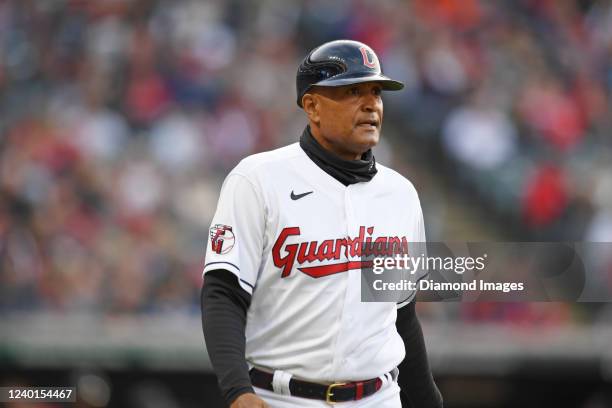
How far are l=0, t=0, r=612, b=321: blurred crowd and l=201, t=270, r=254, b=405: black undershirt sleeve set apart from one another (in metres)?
4.20

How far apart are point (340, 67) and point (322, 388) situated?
901 millimetres

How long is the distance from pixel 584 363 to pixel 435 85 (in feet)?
9.81

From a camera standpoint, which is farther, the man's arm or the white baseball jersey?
the white baseball jersey

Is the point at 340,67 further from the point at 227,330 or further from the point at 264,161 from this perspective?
the point at 227,330

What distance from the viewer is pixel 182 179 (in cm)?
798

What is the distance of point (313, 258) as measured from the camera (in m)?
2.89

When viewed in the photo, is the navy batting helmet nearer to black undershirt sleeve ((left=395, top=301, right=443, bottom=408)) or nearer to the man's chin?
the man's chin

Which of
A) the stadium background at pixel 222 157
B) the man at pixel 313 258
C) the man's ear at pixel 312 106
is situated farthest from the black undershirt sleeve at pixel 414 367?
the stadium background at pixel 222 157

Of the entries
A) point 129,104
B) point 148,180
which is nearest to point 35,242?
point 148,180

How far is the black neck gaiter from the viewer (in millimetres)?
3033

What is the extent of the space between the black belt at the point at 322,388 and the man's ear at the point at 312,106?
75 cm

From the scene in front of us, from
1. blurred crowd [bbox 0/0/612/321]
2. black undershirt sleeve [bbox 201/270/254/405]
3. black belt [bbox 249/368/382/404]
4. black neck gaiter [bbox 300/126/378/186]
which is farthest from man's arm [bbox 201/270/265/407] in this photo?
blurred crowd [bbox 0/0/612/321]

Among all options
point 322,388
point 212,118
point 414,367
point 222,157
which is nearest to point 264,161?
point 322,388

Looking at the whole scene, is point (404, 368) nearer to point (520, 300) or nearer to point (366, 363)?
point (366, 363)
